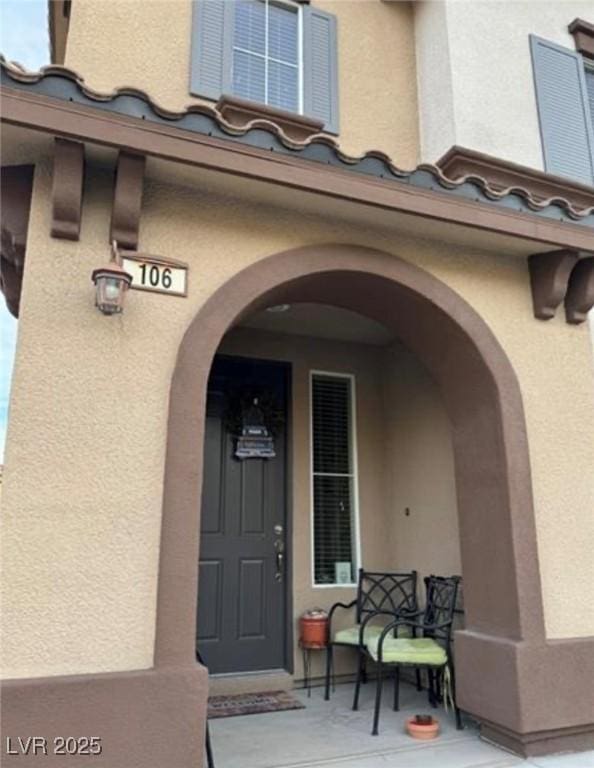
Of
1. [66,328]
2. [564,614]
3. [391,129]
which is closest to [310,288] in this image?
[66,328]

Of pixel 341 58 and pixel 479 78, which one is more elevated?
pixel 341 58

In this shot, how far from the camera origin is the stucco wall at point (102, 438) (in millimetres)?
2670

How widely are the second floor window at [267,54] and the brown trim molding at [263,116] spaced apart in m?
0.52

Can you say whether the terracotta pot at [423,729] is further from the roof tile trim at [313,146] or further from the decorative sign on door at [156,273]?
the roof tile trim at [313,146]

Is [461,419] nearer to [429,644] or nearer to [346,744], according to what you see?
[429,644]

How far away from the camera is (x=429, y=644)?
166 inches

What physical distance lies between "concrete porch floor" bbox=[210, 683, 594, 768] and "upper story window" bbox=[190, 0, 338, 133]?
15.2 feet

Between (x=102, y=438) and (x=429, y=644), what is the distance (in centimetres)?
292

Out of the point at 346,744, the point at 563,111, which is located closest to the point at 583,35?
the point at 563,111

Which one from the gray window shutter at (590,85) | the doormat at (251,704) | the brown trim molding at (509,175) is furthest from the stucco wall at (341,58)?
the doormat at (251,704)

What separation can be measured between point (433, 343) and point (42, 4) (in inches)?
194

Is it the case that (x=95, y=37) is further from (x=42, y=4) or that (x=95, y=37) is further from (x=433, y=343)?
(x=433, y=343)

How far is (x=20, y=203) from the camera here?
3.14m

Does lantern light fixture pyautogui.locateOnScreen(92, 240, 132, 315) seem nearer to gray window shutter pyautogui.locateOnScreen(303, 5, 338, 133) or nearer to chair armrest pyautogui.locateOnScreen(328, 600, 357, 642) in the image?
gray window shutter pyautogui.locateOnScreen(303, 5, 338, 133)
